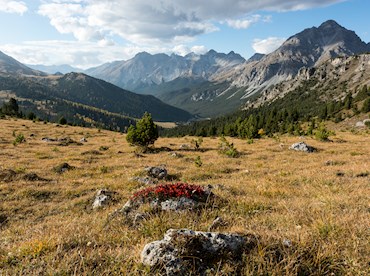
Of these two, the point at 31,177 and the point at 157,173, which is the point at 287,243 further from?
the point at 31,177

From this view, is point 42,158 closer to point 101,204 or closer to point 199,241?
point 101,204

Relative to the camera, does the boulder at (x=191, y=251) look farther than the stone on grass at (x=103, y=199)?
No

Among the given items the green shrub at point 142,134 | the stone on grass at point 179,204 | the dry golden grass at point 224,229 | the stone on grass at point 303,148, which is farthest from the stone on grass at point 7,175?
the stone on grass at point 303,148

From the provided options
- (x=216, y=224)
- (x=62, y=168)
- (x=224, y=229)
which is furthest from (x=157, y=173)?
(x=224, y=229)

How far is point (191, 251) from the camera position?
4883 mm

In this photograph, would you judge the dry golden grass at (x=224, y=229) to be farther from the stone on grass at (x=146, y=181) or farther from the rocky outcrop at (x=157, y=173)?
the rocky outcrop at (x=157, y=173)

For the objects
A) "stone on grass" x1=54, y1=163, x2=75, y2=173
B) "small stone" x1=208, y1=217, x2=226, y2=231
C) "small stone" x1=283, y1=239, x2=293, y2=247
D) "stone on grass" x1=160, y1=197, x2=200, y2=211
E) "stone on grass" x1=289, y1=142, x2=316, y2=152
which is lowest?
"stone on grass" x1=54, y1=163, x2=75, y2=173

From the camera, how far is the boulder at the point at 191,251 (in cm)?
457

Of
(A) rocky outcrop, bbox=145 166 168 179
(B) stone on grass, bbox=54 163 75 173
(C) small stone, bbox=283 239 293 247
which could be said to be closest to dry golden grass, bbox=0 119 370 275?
(C) small stone, bbox=283 239 293 247

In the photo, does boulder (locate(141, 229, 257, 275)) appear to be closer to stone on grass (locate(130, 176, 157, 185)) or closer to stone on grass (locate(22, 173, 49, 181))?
stone on grass (locate(130, 176, 157, 185))

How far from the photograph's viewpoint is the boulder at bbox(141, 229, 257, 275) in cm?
457

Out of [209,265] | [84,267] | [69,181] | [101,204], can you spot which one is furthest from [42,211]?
[209,265]

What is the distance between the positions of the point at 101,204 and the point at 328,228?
31.2 ft

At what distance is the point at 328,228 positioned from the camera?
20.1 ft
